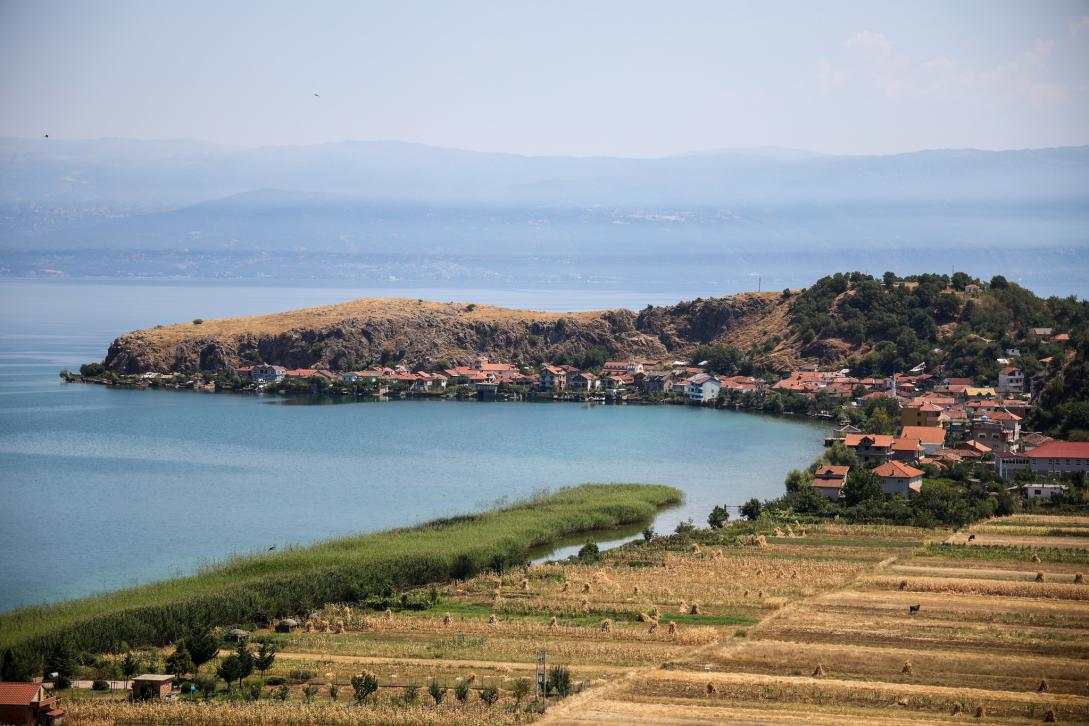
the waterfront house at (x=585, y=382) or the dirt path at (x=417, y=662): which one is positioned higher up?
the waterfront house at (x=585, y=382)

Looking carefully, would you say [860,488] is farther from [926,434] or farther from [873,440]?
[926,434]

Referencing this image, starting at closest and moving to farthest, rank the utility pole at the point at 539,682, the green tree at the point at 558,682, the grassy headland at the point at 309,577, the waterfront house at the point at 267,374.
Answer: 1. the utility pole at the point at 539,682
2. the green tree at the point at 558,682
3. the grassy headland at the point at 309,577
4. the waterfront house at the point at 267,374

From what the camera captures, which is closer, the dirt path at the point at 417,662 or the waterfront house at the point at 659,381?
the dirt path at the point at 417,662

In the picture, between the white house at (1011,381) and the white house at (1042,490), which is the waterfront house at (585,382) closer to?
the white house at (1011,381)

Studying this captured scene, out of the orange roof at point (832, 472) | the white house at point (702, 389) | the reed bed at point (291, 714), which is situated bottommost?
the reed bed at point (291, 714)

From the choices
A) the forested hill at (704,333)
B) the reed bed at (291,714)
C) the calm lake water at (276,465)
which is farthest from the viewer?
the forested hill at (704,333)

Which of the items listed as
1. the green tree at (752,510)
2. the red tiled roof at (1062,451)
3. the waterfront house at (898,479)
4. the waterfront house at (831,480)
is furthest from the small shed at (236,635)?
the red tiled roof at (1062,451)

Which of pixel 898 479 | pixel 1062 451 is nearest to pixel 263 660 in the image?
pixel 898 479
